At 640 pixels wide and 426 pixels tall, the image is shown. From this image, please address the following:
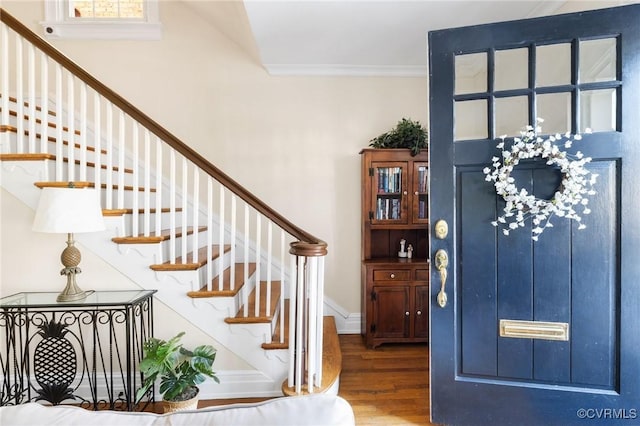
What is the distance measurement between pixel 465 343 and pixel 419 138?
182cm

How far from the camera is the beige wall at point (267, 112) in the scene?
3.12 meters

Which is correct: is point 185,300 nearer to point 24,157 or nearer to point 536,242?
point 24,157

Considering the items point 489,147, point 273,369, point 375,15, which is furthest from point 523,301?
point 375,15

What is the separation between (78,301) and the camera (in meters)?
1.80

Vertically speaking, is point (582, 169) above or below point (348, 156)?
below

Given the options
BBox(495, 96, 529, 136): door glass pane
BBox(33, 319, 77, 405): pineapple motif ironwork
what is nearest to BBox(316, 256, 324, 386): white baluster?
BBox(495, 96, 529, 136): door glass pane

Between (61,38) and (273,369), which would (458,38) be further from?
(61,38)

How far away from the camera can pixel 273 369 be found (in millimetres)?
2090

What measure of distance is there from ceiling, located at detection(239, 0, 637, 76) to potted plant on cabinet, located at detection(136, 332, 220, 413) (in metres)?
2.34

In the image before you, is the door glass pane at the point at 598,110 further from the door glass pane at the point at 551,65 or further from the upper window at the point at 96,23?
the upper window at the point at 96,23

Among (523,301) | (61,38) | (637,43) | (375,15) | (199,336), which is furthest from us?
(61,38)

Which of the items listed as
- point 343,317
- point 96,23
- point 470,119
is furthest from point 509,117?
point 96,23

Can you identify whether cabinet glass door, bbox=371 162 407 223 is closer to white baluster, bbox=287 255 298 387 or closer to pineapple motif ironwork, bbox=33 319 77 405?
white baluster, bbox=287 255 298 387

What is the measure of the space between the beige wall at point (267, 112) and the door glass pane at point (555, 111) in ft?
5.48
